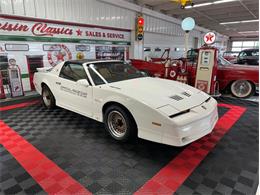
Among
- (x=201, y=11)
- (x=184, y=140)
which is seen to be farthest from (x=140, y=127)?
(x=201, y=11)

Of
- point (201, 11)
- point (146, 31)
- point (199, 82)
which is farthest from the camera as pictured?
point (201, 11)

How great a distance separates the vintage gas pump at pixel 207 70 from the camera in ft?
16.6

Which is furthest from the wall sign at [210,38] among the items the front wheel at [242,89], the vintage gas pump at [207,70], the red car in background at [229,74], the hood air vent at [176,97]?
the hood air vent at [176,97]

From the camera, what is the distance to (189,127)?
222 centimetres

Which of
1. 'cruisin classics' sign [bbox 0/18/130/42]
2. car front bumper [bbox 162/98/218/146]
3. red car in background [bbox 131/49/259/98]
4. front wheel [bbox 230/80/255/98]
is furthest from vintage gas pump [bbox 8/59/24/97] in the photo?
front wheel [bbox 230/80/255/98]

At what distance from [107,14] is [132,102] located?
7006 mm

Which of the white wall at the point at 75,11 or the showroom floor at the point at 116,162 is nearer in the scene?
the showroom floor at the point at 116,162

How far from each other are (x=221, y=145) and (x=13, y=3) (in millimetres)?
6498

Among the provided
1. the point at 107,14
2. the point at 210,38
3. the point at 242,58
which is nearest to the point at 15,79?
the point at 107,14

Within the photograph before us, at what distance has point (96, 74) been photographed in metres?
3.13

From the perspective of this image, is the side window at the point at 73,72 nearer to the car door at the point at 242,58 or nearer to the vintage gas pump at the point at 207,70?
the vintage gas pump at the point at 207,70

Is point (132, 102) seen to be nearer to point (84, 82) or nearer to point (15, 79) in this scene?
point (84, 82)

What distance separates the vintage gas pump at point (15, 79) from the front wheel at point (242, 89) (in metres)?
6.44

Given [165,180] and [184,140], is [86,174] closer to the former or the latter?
[165,180]
